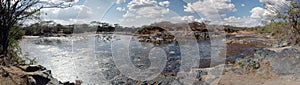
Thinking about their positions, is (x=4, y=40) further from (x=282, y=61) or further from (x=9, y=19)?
(x=282, y=61)

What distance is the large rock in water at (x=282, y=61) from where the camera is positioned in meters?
8.37

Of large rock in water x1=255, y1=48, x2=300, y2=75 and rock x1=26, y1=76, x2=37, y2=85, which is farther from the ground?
rock x1=26, y1=76, x2=37, y2=85

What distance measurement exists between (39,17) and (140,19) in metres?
3.73

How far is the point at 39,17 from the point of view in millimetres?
7539

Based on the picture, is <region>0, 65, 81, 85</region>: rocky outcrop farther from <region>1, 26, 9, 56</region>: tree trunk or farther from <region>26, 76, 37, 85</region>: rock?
<region>1, 26, 9, 56</region>: tree trunk

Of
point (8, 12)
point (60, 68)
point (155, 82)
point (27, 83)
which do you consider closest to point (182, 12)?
point (155, 82)

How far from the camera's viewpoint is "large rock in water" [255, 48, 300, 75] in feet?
27.5

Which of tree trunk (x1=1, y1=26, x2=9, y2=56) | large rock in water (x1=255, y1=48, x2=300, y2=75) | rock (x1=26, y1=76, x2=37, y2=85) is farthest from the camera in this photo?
large rock in water (x1=255, y1=48, x2=300, y2=75)

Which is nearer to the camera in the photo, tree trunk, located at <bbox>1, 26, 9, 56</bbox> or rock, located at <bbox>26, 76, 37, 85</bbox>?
rock, located at <bbox>26, 76, 37, 85</bbox>

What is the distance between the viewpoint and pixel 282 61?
895 centimetres

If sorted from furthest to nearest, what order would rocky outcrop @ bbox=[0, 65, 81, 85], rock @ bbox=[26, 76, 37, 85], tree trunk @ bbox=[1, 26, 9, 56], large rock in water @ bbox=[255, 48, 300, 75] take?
large rock in water @ bbox=[255, 48, 300, 75], tree trunk @ bbox=[1, 26, 9, 56], rock @ bbox=[26, 76, 37, 85], rocky outcrop @ bbox=[0, 65, 81, 85]

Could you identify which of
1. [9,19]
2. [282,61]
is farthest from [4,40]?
[282,61]

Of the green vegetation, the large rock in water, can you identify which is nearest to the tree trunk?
the green vegetation

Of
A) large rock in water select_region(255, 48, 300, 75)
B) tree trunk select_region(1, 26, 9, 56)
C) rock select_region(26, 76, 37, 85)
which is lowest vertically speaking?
large rock in water select_region(255, 48, 300, 75)
